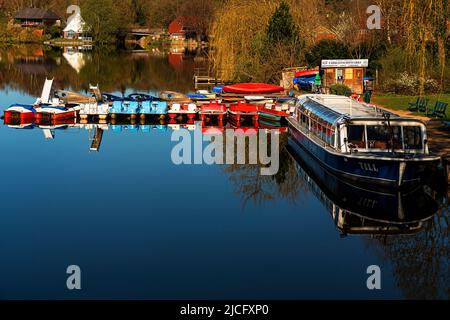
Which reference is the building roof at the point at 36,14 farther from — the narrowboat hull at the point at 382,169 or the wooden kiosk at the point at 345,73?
the narrowboat hull at the point at 382,169

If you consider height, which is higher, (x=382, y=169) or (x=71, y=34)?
(x=71, y=34)

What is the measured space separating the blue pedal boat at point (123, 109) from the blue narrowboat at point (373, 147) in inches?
661

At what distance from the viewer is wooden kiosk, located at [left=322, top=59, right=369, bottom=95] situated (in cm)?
5431

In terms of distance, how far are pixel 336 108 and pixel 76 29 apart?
4887 inches

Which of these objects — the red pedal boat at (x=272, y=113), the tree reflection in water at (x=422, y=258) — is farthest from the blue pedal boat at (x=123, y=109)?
the tree reflection in water at (x=422, y=258)

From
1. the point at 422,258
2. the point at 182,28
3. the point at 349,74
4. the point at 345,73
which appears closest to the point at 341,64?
the point at 345,73

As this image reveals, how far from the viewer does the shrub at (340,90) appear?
50.7 metres

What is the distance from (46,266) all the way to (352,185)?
12658mm

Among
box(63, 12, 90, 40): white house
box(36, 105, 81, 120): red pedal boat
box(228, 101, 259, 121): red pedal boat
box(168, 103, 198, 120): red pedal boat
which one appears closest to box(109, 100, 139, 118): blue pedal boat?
box(168, 103, 198, 120): red pedal boat

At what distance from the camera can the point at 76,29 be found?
148 m

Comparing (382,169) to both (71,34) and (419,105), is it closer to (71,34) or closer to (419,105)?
(419,105)

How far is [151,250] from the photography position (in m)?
19.9
